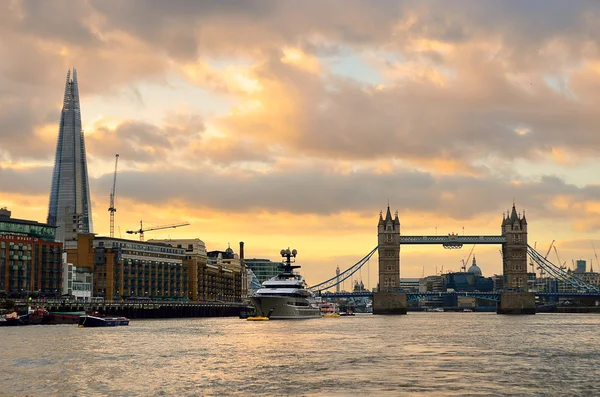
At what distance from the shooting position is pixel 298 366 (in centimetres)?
7969

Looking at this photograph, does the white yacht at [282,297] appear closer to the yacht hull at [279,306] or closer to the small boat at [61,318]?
the yacht hull at [279,306]

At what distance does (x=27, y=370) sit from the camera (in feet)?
250

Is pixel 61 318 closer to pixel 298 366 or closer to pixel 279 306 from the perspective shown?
pixel 279 306

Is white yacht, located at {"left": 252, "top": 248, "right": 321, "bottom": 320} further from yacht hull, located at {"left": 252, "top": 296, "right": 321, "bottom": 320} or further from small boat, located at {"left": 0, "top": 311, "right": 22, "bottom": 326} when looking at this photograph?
small boat, located at {"left": 0, "top": 311, "right": 22, "bottom": 326}

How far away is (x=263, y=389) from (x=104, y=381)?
41.8ft

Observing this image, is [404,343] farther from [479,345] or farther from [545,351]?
[545,351]

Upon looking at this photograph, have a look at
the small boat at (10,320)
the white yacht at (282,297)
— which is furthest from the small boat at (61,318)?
the white yacht at (282,297)

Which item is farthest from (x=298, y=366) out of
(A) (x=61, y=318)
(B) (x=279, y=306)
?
(A) (x=61, y=318)

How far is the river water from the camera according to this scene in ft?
211

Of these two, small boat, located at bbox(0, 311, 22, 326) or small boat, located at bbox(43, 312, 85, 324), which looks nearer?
small boat, located at bbox(0, 311, 22, 326)

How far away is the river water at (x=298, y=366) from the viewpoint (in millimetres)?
64312

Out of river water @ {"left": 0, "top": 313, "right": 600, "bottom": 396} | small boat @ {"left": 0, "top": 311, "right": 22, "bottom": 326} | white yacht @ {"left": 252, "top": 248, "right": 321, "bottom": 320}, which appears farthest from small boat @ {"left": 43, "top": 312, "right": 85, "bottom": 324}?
river water @ {"left": 0, "top": 313, "right": 600, "bottom": 396}

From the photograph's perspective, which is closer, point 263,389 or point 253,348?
point 263,389

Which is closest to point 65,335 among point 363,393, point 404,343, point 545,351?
point 404,343
